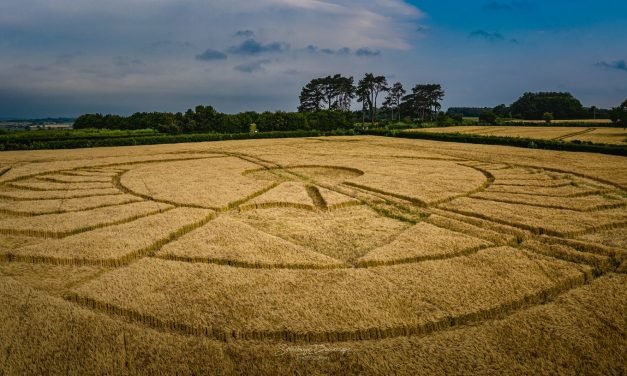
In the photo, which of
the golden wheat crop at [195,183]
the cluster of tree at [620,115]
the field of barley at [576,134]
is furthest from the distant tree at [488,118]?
the golden wheat crop at [195,183]

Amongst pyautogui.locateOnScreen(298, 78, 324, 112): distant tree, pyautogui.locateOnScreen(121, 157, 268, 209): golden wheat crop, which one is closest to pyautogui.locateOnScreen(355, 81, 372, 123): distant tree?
pyautogui.locateOnScreen(298, 78, 324, 112): distant tree

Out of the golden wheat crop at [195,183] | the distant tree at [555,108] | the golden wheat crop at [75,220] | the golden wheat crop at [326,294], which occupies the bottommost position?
the golden wheat crop at [326,294]

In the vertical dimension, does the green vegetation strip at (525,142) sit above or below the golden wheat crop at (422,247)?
above

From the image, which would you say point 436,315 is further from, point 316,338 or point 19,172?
point 19,172

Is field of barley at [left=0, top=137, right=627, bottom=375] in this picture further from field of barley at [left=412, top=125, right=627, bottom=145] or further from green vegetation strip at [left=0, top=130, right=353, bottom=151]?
field of barley at [left=412, top=125, right=627, bottom=145]

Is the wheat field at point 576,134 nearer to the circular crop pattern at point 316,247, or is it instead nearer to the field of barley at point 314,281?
the circular crop pattern at point 316,247

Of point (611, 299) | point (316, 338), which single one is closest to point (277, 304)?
point (316, 338)

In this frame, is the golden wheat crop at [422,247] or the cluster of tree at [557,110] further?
the cluster of tree at [557,110]
